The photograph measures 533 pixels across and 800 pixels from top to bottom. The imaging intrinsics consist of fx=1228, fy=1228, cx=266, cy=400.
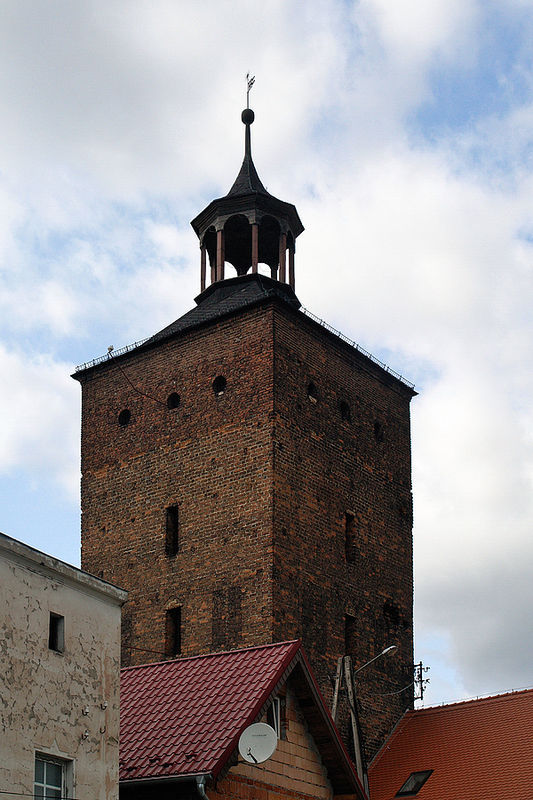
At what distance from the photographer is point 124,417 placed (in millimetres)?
30250

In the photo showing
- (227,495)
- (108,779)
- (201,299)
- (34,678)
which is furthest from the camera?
(201,299)

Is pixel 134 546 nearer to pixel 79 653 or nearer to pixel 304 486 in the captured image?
pixel 304 486

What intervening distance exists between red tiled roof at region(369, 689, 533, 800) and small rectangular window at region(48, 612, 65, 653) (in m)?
12.0

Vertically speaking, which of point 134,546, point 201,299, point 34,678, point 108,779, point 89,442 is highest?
point 201,299

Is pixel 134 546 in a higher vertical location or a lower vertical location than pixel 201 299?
lower

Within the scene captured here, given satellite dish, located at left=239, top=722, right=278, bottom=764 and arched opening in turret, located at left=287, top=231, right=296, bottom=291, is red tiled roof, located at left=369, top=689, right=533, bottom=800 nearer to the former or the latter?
satellite dish, located at left=239, top=722, right=278, bottom=764

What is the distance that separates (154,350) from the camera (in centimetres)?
3017

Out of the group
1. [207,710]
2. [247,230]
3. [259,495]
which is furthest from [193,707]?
[247,230]

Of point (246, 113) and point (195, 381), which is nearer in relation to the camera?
point (195, 381)

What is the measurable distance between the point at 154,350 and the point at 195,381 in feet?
5.92

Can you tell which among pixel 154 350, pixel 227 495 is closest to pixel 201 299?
pixel 154 350

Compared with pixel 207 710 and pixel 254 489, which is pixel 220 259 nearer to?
pixel 254 489

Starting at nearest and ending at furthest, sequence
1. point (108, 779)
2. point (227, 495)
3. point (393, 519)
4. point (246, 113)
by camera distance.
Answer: point (108, 779) < point (227, 495) < point (393, 519) < point (246, 113)

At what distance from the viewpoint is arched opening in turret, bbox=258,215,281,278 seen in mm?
33500
